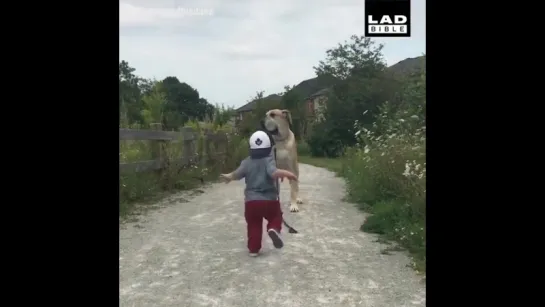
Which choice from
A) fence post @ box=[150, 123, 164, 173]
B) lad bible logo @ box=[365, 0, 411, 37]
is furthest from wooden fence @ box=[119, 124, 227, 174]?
lad bible logo @ box=[365, 0, 411, 37]

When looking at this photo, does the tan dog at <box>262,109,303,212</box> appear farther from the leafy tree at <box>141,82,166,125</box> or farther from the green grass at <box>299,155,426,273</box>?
the leafy tree at <box>141,82,166,125</box>

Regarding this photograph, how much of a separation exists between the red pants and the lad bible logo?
32.1 inches

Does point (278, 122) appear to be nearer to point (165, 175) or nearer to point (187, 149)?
point (187, 149)

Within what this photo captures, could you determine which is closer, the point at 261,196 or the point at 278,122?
the point at 278,122

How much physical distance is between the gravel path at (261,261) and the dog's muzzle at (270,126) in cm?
25

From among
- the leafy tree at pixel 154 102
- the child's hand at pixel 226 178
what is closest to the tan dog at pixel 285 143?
the child's hand at pixel 226 178

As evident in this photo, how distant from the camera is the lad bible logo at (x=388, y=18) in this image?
1.72 m

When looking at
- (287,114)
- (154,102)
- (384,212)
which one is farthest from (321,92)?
(384,212)

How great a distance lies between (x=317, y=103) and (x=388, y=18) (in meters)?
0.42

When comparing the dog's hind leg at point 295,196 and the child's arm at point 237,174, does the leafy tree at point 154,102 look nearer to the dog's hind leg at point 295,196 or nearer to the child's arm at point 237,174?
the child's arm at point 237,174

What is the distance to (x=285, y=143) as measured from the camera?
205 centimetres

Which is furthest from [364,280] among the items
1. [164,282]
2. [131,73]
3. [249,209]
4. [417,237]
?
[131,73]

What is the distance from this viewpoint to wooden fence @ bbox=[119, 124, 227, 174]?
222cm
